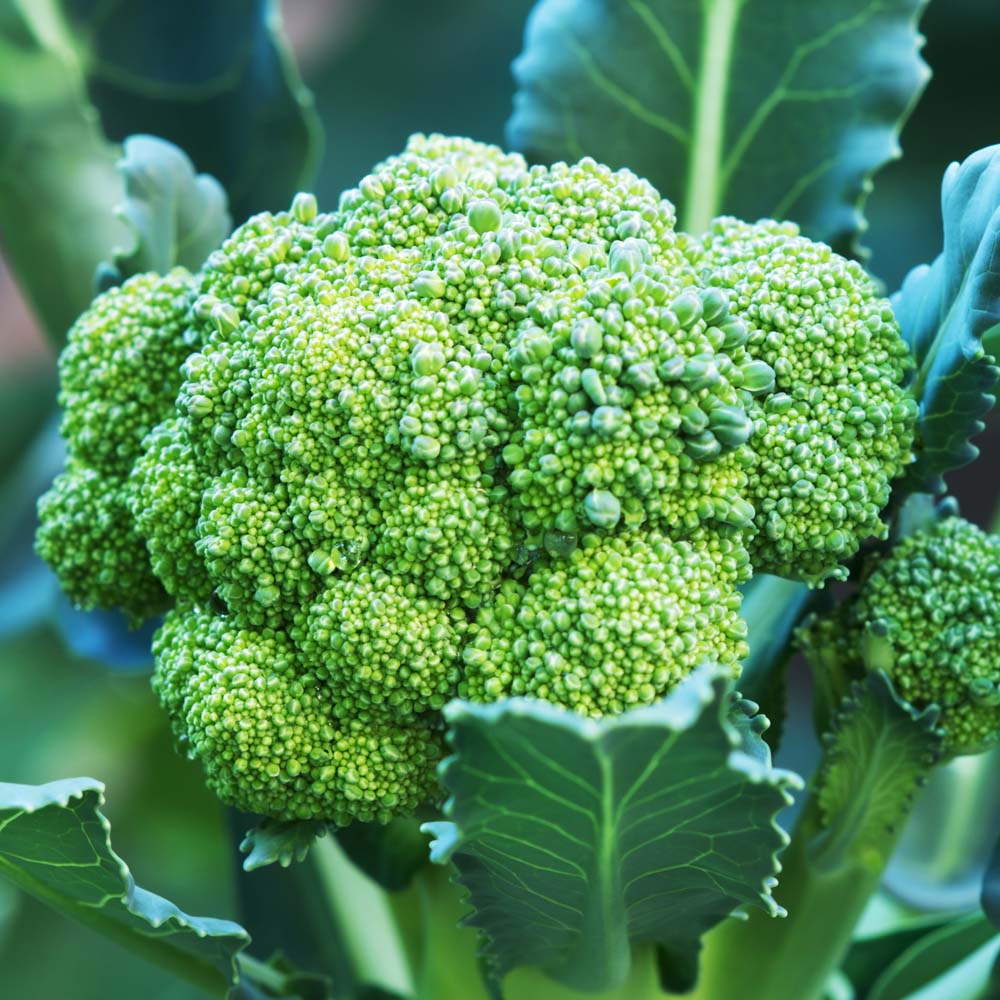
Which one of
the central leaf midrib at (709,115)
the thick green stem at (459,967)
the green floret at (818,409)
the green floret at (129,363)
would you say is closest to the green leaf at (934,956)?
the thick green stem at (459,967)

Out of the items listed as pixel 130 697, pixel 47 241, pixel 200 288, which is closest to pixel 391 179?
pixel 200 288

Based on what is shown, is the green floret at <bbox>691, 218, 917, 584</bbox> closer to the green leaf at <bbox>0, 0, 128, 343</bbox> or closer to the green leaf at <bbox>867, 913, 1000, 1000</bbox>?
the green leaf at <bbox>867, 913, 1000, 1000</bbox>

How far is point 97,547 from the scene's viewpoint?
82 cm

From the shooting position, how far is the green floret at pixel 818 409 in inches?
26.7

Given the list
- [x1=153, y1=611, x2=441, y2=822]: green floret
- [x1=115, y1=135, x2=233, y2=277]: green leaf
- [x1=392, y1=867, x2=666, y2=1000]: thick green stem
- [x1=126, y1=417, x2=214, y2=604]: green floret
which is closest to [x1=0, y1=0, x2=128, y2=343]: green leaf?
[x1=115, y1=135, x2=233, y2=277]: green leaf

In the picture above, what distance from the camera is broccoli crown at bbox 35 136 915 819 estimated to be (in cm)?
64

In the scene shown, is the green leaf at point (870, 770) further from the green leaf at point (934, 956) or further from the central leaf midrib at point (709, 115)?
the central leaf midrib at point (709, 115)

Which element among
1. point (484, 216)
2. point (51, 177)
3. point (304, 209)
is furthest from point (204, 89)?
point (484, 216)

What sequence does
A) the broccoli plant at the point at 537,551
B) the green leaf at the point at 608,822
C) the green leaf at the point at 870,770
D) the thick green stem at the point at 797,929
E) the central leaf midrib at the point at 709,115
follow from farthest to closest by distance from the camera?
the central leaf midrib at the point at 709,115 → the thick green stem at the point at 797,929 → the green leaf at the point at 870,770 → the broccoli plant at the point at 537,551 → the green leaf at the point at 608,822

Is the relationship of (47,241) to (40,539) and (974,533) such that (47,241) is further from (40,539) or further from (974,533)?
(974,533)

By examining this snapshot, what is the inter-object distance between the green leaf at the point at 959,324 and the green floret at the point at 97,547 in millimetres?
536

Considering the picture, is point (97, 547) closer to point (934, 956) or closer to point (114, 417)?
point (114, 417)

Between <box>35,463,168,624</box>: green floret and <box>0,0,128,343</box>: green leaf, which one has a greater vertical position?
<box>0,0,128,343</box>: green leaf

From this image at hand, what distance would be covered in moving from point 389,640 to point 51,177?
0.72 meters
